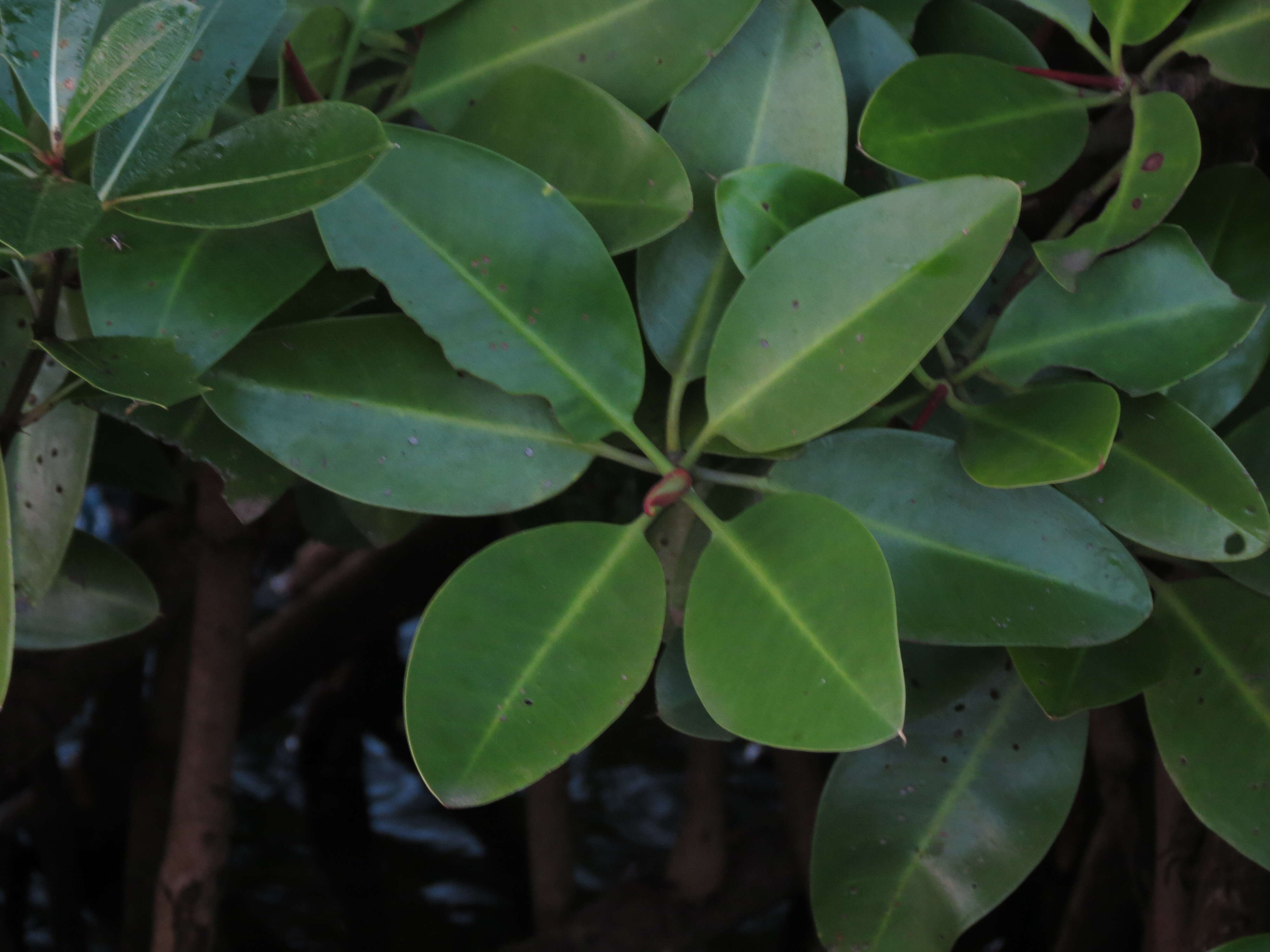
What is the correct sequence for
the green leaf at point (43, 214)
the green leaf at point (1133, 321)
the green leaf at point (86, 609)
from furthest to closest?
the green leaf at point (86, 609), the green leaf at point (1133, 321), the green leaf at point (43, 214)

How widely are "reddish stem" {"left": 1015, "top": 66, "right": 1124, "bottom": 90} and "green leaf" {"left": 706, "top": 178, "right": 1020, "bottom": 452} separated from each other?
0.48 ft

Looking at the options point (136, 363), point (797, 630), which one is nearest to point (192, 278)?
point (136, 363)

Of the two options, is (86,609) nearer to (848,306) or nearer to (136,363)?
(136,363)

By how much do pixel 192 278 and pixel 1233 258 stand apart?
49 cm

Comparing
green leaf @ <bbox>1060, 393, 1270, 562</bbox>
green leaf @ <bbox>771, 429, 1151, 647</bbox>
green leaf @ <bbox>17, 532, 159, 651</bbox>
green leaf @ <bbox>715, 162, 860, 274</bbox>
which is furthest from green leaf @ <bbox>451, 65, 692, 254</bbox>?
green leaf @ <bbox>17, 532, 159, 651</bbox>

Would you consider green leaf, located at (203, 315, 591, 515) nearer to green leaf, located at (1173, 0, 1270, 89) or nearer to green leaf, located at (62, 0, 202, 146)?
green leaf, located at (62, 0, 202, 146)

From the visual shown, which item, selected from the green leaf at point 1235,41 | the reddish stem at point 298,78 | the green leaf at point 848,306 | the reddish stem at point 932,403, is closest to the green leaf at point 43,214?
the reddish stem at point 298,78

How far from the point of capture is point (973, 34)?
1.70ft

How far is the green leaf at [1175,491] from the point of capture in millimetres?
409

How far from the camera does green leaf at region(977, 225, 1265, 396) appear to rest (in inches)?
16.8

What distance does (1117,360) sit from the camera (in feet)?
1.45

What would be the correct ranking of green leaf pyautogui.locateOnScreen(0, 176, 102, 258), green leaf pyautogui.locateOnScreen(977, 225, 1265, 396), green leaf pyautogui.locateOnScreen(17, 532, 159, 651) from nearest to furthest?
green leaf pyautogui.locateOnScreen(0, 176, 102, 258) < green leaf pyautogui.locateOnScreen(977, 225, 1265, 396) < green leaf pyautogui.locateOnScreen(17, 532, 159, 651)

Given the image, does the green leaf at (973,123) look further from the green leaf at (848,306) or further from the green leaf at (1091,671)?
the green leaf at (1091,671)

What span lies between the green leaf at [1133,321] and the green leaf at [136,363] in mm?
346
